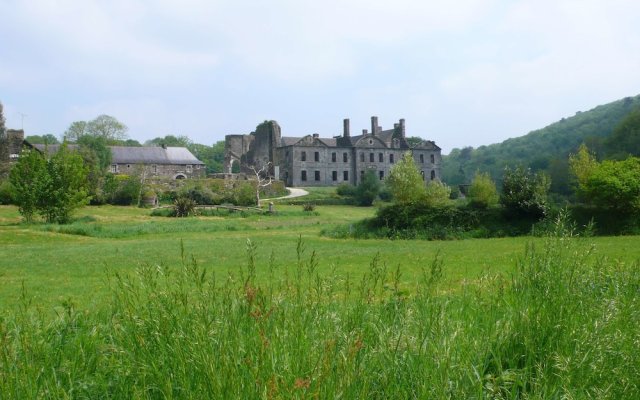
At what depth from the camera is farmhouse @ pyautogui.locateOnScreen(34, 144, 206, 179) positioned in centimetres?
6569

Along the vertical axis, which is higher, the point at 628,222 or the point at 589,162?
the point at 589,162

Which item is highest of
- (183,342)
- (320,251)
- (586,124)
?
(586,124)

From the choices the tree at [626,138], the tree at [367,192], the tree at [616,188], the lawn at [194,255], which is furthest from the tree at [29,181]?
the tree at [626,138]

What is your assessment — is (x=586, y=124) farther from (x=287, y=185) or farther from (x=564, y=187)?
(x=287, y=185)

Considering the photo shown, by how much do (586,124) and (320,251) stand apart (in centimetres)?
8644

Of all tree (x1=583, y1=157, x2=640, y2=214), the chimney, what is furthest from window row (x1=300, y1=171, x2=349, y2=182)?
tree (x1=583, y1=157, x2=640, y2=214)

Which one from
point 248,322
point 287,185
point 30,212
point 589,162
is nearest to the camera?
point 248,322

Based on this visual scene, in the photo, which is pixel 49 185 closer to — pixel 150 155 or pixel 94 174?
pixel 94 174

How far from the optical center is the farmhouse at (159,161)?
6569 cm

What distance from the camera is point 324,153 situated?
71875mm

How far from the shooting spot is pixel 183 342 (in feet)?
10.9

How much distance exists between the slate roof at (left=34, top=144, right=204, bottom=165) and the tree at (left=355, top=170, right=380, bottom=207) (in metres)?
24.5

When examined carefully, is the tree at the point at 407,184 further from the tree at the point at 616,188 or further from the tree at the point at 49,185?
the tree at the point at 49,185

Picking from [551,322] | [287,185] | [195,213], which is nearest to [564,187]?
[287,185]
